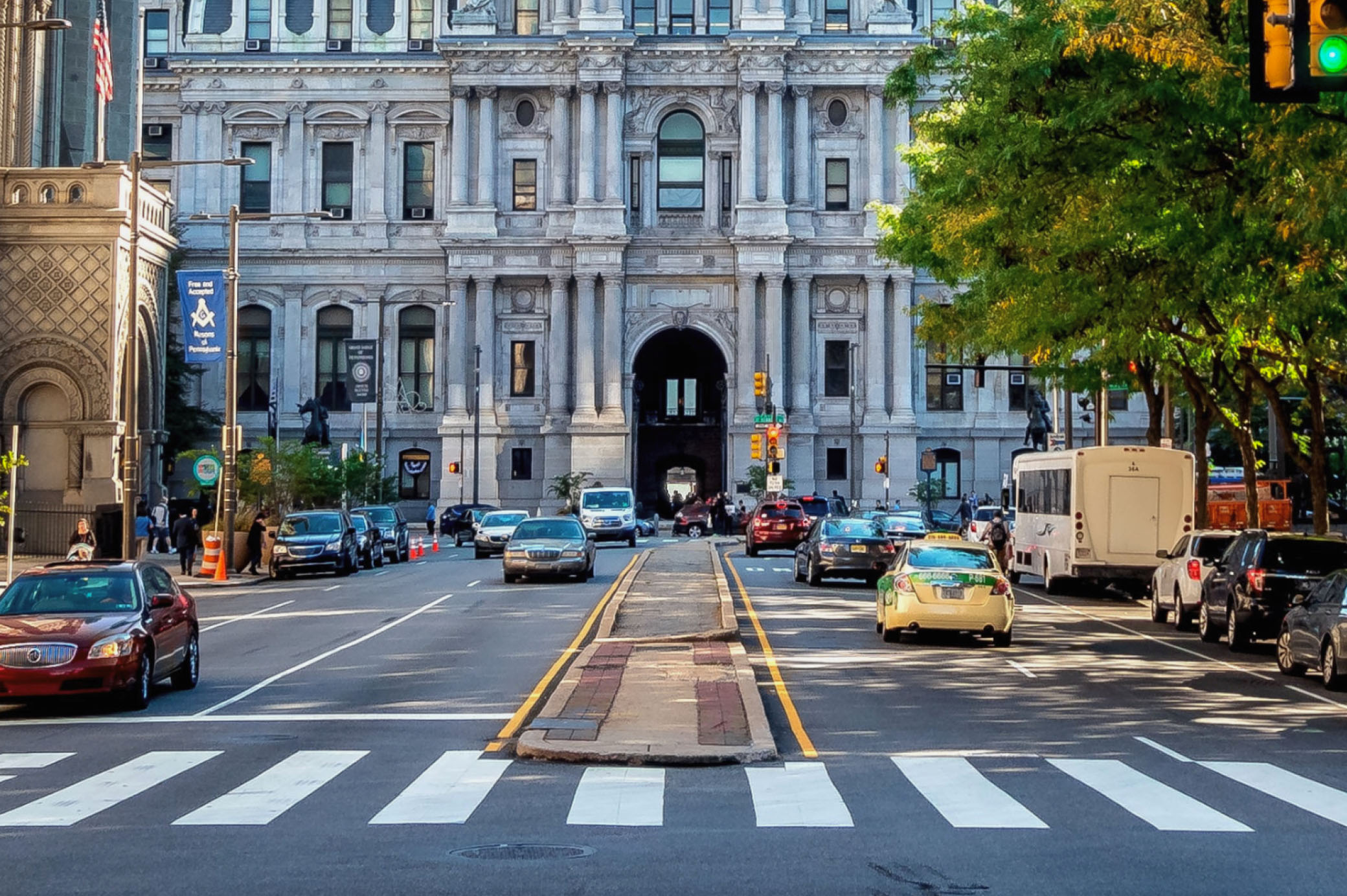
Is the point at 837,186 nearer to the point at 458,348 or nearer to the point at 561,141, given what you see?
the point at 561,141

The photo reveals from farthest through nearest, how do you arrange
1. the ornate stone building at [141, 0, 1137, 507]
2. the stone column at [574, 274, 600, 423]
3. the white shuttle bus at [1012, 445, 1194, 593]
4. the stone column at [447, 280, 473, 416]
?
1. the stone column at [447, 280, 473, 416]
2. the stone column at [574, 274, 600, 423]
3. the ornate stone building at [141, 0, 1137, 507]
4. the white shuttle bus at [1012, 445, 1194, 593]

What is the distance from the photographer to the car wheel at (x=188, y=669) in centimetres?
2056

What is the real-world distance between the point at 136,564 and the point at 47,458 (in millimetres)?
29186

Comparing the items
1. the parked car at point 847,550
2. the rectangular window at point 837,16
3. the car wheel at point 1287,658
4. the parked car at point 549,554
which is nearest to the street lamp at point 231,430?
the parked car at point 549,554

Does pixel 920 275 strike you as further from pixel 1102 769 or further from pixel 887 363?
pixel 1102 769

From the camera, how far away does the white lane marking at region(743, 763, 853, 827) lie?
11.9 metres

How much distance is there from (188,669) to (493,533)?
1412 inches

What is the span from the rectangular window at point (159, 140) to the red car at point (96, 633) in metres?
73.2

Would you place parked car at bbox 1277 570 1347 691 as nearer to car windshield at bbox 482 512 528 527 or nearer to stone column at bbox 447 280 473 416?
car windshield at bbox 482 512 528 527

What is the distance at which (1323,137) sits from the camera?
62.5 ft

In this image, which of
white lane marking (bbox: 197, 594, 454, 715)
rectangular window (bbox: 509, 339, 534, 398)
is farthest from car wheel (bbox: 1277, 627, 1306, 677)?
rectangular window (bbox: 509, 339, 534, 398)

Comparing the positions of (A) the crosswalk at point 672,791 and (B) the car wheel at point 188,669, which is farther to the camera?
(B) the car wheel at point 188,669

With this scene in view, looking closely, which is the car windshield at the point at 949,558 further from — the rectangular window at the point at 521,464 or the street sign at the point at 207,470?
the rectangular window at the point at 521,464

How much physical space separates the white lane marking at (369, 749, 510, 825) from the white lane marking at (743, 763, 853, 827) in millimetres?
1939
